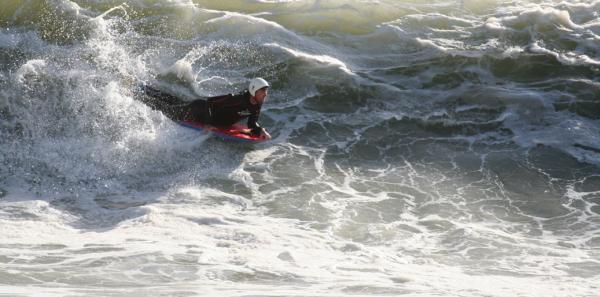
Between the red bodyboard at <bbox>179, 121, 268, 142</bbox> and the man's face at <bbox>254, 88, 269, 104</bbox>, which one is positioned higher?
the man's face at <bbox>254, 88, 269, 104</bbox>

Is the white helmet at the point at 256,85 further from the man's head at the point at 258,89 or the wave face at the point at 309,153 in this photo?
the wave face at the point at 309,153

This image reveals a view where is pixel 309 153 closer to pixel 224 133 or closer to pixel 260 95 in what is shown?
pixel 260 95

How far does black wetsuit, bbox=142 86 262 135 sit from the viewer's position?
1107cm

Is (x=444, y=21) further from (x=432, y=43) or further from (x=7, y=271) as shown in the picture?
(x=7, y=271)

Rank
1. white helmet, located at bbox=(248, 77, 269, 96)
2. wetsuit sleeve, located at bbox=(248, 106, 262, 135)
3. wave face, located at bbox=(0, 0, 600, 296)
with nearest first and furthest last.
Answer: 1. wave face, located at bbox=(0, 0, 600, 296)
2. white helmet, located at bbox=(248, 77, 269, 96)
3. wetsuit sleeve, located at bbox=(248, 106, 262, 135)

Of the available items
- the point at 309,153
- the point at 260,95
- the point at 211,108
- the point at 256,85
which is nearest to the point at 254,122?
the point at 260,95

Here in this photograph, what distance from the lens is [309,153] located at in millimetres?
11258

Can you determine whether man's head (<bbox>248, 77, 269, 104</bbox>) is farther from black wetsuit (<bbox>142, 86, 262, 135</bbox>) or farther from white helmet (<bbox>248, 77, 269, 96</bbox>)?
black wetsuit (<bbox>142, 86, 262, 135</bbox>)

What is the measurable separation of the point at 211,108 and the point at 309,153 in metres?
1.63

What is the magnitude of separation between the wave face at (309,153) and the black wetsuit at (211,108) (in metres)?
0.22

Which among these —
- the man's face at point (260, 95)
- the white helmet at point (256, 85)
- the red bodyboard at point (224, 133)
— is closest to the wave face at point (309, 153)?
the red bodyboard at point (224, 133)

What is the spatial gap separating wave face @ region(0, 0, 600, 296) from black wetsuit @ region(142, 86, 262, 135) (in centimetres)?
22

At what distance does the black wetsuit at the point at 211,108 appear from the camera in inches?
436

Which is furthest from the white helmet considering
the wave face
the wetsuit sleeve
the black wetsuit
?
the wave face
